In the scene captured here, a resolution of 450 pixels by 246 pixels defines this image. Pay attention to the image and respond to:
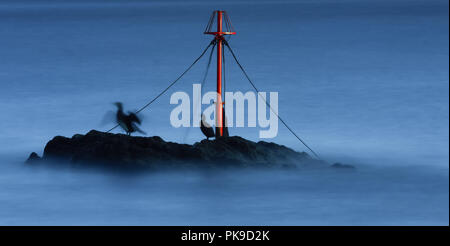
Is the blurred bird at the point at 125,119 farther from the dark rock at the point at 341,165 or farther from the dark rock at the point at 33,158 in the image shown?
the dark rock at the point at 341,165

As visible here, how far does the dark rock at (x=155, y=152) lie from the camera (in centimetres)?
2931

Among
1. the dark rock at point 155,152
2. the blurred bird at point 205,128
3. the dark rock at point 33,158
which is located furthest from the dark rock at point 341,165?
the dark rock at point 33,158

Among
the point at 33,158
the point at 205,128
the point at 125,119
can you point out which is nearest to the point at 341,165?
the point at 205,128

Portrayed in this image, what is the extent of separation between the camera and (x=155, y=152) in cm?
2947

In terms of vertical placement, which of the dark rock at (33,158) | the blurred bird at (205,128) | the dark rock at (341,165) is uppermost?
the blurred bird at (205,128)

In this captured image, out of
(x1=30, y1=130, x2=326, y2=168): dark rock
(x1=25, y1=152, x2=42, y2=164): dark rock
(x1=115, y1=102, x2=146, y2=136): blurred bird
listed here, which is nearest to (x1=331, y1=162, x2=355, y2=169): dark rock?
(x1=30, y1=130, x2=326, y2=168): dark rock

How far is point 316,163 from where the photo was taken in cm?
3061

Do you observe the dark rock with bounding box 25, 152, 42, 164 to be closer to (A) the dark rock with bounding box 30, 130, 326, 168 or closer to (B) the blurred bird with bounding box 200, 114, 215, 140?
(A) the dark rock with bounding box 30, 130, 326, 168

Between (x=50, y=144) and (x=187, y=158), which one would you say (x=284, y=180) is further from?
(x=50, y=144)

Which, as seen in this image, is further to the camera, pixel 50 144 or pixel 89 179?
pixel 50 144

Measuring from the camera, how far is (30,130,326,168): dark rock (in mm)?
29312

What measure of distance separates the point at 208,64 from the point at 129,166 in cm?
297

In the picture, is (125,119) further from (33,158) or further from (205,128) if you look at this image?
(33,158)

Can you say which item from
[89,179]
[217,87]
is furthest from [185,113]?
[89,179]
